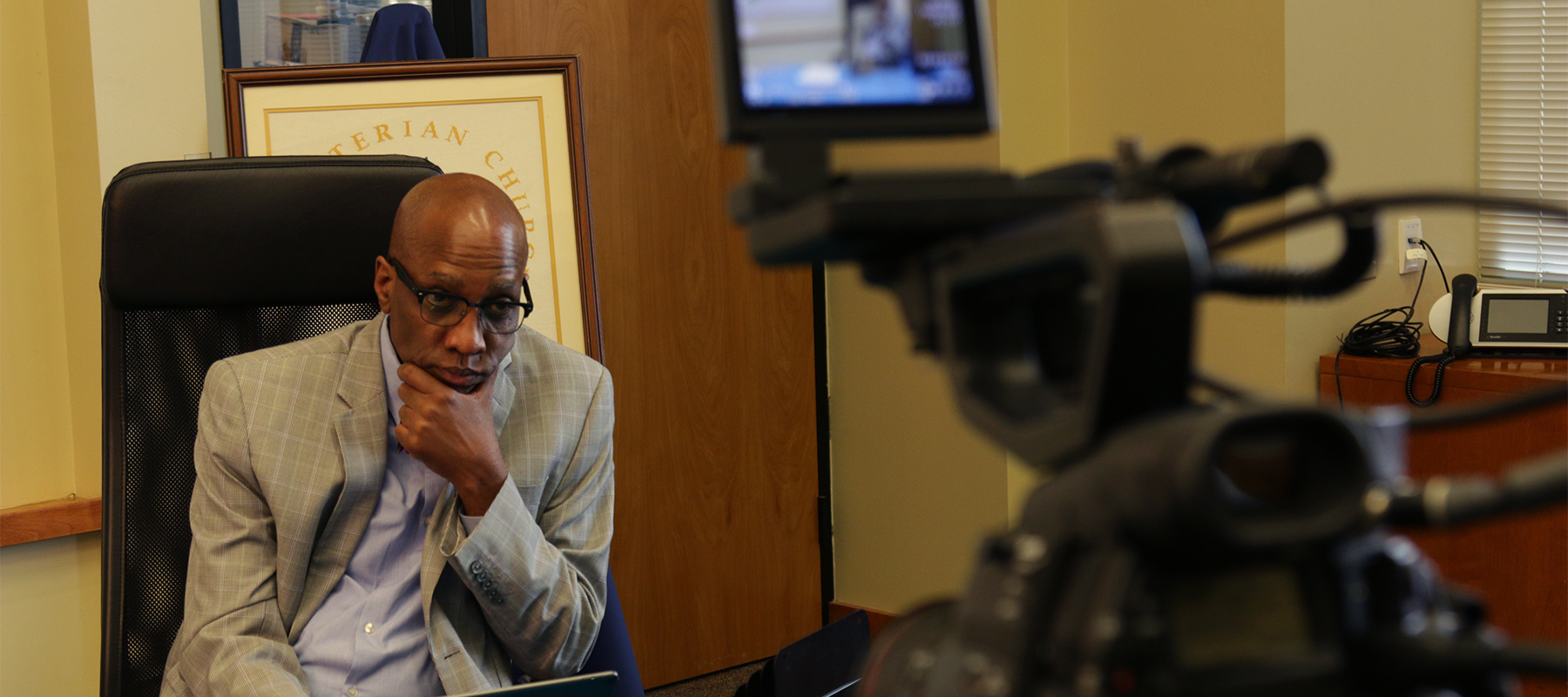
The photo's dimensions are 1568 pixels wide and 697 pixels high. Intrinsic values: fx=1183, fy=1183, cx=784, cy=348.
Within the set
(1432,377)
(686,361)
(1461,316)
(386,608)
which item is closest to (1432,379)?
(1432,377)

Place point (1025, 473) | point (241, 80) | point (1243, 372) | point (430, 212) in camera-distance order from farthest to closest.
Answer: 1. point (1025, 473)
2. point (1243, 372)
3. point (241, 80)
4. point (430, 212)

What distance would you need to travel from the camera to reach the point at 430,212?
54.3 inches

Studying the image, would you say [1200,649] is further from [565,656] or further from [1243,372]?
[1243,372]

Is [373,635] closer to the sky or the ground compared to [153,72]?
closer to the ground

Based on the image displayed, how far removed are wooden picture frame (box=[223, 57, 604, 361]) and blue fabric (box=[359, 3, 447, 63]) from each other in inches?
12.1

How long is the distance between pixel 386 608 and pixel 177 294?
44 cm

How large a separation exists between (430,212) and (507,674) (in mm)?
573

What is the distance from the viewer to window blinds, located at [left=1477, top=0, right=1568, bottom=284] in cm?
257

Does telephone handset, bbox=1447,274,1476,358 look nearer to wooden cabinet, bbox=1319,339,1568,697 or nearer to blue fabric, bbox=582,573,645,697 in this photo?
wooden cabinet, bbox=1319,339,1568,697

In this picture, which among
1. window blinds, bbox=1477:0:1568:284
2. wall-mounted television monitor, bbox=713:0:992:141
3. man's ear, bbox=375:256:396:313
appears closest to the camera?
wall-mounted television monitor, bbox=713:0:992:141

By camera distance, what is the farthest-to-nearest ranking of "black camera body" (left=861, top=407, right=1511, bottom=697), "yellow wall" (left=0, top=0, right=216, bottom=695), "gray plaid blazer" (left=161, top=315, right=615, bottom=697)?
"yellow wall" (left=0, top=0, right=216, bottom=695) → "gray plaid blazer" (left=161, top=315, right=615, bottom=697) → "black camera body" (left=861, top=407, right=1511, bottom=697)

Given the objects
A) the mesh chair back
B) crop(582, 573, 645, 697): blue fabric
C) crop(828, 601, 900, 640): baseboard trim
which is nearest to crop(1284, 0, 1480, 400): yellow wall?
crop(828, 601, 900, 640): baseboard trim

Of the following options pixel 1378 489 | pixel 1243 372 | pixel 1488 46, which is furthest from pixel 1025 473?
pixel 1378 489

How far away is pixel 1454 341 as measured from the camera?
228cm
